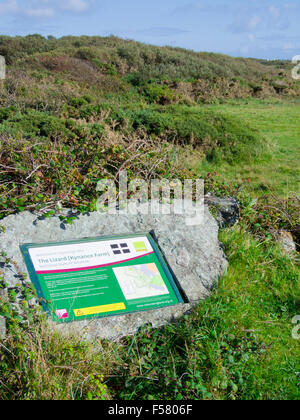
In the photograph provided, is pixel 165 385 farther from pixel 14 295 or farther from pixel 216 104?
pixel 216 104

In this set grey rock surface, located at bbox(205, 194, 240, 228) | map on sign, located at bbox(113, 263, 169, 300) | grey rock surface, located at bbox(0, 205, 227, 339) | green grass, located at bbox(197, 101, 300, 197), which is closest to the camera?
grey rock surface, located at bbox(0, 205, 227, 339)

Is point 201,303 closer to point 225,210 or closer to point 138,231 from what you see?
point 138,231

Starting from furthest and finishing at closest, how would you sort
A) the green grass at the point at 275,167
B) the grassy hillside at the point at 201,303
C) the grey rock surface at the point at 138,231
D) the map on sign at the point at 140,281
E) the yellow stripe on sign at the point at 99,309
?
the green grass at the point at 275,167
the map on sign at the point at 140,281
the grey rock surface at the point at 138,231
the yellow stripe on sign at the point at 99,309
the grassy hillside at the point at 201,303

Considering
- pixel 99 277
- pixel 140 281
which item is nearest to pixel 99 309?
pixel 99 277

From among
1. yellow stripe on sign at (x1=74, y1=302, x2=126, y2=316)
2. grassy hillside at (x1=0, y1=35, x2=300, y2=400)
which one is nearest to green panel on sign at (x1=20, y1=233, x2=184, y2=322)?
yellow stripe on sign at (x1=74, y1=302, x2=126, y2=316)

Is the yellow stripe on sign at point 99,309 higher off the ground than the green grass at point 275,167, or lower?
lower

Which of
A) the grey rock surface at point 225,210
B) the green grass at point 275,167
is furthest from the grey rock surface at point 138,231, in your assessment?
the green grass at point 275,167

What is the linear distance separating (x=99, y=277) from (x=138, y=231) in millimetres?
845

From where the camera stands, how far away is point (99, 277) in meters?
3.42

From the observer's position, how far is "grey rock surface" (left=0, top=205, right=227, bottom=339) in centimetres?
321

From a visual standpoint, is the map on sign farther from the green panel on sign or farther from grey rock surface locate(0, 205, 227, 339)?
grey rock surface locate(0, 205, 227, 339)

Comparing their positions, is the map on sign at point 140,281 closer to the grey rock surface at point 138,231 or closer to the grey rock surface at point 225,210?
the grey rock surface at point 138,231

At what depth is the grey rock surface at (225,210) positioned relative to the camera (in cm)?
488

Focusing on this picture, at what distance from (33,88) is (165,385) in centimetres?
1269
